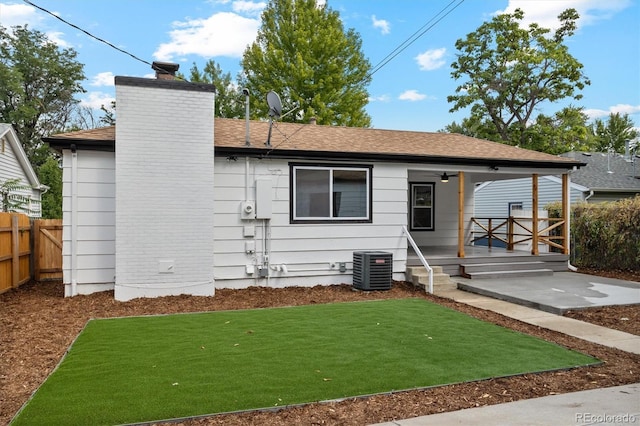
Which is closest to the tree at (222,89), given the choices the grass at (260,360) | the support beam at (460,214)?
the support beam at (460,214)

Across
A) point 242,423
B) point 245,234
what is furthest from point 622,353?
point 245,234

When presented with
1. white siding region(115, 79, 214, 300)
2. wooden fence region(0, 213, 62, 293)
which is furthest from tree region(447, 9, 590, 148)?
wooden fence region(0, 213, 62, 293)

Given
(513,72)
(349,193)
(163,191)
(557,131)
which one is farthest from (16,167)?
(557,131)

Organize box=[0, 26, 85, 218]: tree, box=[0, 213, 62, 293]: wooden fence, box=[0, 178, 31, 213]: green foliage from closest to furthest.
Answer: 1. box=[0, 213, 62, 293]: wooden fence
2. box=[0, 178, 31, 213]: green foliage
3. box=[0, 26, 85, 218]: tree

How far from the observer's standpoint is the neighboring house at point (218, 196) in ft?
25.0

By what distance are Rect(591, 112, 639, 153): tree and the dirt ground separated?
40.4 meters

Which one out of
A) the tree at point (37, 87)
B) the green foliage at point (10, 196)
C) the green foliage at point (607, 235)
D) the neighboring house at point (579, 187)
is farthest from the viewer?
A: the tree at point (37, 87)

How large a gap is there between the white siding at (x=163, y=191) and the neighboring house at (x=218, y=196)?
17mm

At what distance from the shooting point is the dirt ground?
3.37 m

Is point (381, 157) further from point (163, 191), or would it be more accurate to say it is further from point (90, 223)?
point (90, 223)

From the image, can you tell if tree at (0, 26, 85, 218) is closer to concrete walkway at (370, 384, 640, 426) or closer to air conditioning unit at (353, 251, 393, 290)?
air conditioning unit at (353, 251, 393, 290)

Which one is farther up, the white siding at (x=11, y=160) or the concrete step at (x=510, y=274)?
the white siding at (x=11, y=160)

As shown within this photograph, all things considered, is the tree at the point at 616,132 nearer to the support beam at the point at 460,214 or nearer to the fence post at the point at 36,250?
the support beam at the point at 460,214

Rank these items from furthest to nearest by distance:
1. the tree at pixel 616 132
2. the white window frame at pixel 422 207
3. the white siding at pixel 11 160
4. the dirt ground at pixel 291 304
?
the tree at pixel 616 132, the white siding at pixel 11 160, the white window frame at pixel 422 207, the dirt ground at pixel 291 304
